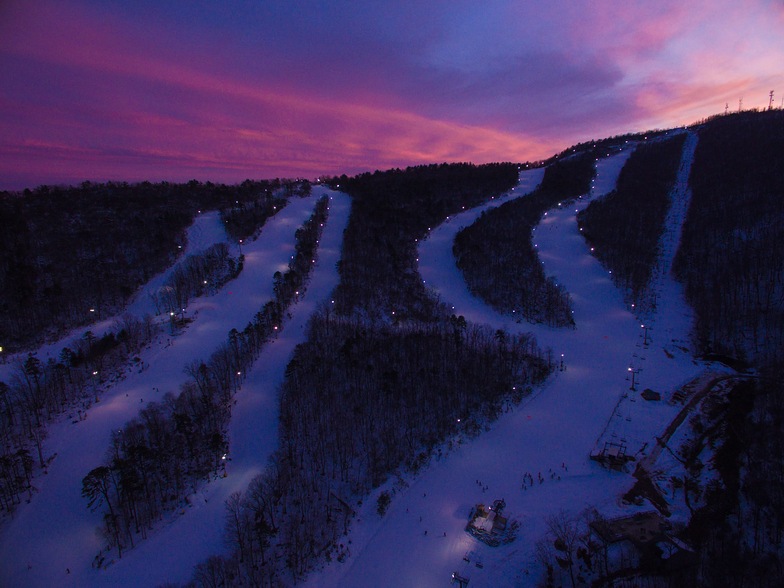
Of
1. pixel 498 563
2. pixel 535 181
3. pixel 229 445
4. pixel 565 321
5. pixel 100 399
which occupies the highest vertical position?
pixel 535 181

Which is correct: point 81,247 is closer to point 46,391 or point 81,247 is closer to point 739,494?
point 46,391

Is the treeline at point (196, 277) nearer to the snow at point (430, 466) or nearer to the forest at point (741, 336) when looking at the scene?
the snow at point (430, 466)

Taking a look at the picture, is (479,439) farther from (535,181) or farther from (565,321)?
(535,181)

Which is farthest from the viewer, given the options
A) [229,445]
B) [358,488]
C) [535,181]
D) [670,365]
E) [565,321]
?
[535,181]

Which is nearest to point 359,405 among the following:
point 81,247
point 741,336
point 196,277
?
point 196,277

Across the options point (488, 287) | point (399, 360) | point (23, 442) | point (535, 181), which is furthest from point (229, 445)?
point (535, 181)

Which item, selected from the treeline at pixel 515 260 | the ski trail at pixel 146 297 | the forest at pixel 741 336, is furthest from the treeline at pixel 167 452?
the treeline at pixel 515 260

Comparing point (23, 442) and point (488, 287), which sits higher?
point (488, 287)

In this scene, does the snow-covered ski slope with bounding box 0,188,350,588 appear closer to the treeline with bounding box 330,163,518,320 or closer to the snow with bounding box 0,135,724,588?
the snow with bounding box 0,135,724,588
